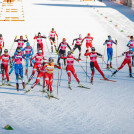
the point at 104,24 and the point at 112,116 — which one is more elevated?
the point at 104,24

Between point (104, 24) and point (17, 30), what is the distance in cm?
908

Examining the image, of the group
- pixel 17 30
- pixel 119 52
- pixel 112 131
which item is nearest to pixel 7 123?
pixel 112 131

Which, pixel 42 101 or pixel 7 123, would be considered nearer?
pixel 7 123

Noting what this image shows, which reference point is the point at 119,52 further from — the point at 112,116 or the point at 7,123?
the point at 7,123

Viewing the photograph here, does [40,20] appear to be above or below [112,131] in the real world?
above

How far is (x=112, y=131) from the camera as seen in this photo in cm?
1341

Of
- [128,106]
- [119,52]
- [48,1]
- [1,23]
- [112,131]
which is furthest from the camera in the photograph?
[48,1]

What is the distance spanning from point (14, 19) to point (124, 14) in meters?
13.0

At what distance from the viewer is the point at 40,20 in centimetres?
3972

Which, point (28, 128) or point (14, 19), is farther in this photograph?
point (14, 19)

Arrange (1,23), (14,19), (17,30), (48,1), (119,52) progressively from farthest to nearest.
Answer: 1. (48,1)
2. (14,19)
3. (1,23)
4. (17,30)
5. (119,52)

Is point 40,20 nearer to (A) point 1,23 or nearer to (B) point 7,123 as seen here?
(A) point 1,23

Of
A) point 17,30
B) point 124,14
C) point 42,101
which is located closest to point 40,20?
point 17,30

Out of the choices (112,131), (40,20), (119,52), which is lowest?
(112,131)
